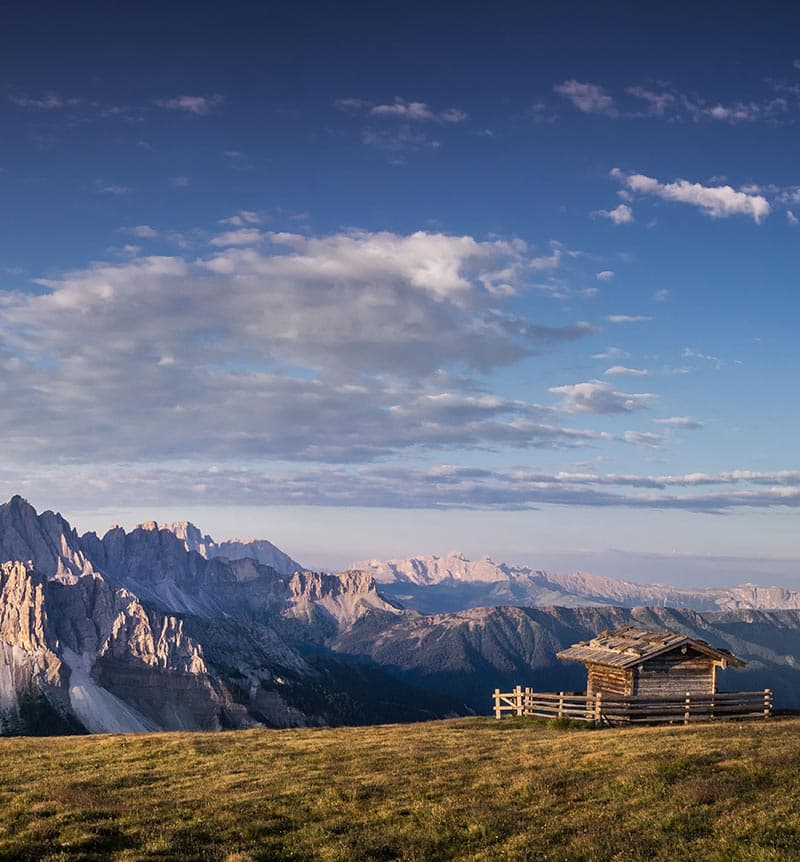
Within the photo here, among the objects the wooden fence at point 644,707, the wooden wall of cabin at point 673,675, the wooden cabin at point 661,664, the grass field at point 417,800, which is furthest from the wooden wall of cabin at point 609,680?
the grass field at point 417,800

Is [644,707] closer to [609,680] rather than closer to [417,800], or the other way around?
[609,680]

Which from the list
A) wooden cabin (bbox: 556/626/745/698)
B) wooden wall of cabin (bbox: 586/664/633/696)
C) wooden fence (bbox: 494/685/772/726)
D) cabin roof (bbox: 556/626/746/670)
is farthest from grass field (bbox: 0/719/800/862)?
wooden wall of cabin (bbox: 586/664/633/696)

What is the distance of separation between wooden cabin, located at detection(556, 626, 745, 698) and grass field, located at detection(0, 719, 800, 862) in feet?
51.6

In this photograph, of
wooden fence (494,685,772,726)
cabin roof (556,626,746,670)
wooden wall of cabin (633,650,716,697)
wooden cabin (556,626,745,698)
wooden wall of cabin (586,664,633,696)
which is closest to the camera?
wooden fence (494,685,772,726)

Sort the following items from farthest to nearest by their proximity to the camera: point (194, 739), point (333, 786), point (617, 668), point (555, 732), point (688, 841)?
1. point (617, 668)
2. point (555, 732)
3. point (194, 739)
4. point (333, 786)
5. point (688, 841)

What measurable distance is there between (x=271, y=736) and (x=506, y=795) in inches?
824

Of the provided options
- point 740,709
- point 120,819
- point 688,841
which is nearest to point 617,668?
point 740,709

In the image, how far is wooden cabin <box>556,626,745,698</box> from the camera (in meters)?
50.9

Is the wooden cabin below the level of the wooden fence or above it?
above

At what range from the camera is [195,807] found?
22.6 m

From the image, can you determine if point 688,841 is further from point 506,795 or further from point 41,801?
point 41,801

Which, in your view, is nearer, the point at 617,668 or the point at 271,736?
the point at 271,736

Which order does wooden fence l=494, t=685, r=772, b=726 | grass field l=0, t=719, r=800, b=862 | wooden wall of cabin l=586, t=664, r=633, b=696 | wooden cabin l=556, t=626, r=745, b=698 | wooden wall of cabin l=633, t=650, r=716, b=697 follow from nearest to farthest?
grass field l=0, t=719, r=800, b=862 < wooden fence l=494, t=685, r=772, b=726 < wooden cabin l=556, t=626, r=745, b=698 < wooden wall of cabin l=633, t=650, r=716, b=697 < wooden wall of cabin l=586, t=664, r=633, b=696

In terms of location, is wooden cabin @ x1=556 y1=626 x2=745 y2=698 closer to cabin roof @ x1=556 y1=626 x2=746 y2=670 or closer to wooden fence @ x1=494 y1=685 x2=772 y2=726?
cabin roof @ x1=556 y1=626 x2=746 y2=670
